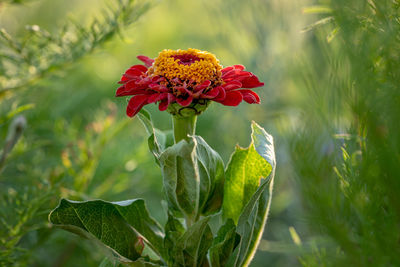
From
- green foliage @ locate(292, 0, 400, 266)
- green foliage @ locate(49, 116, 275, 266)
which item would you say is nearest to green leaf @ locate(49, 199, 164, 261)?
green foliage @ locate(49, 116, 275, 266)

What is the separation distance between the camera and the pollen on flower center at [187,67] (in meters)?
0.44

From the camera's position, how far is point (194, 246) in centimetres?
44

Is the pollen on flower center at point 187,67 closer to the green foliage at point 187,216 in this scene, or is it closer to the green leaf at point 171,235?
the green foliage at point 187,216

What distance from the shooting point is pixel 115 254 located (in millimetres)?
452

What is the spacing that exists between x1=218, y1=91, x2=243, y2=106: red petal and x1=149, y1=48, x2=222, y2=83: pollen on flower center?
1.4 inches

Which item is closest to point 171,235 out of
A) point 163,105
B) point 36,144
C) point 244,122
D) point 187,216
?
point 187,216

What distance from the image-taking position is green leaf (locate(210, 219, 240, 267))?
17.9 inches

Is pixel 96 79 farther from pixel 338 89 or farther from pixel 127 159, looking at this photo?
pixel 338 89

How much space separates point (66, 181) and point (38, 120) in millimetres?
265

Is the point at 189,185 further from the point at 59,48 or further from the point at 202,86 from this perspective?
the point at 59,48

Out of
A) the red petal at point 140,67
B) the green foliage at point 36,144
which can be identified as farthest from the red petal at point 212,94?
the green foliage at point 36,144

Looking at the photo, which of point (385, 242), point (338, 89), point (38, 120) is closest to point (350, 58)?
point (338, 89)

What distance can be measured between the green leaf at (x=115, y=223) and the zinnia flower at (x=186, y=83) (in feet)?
0.40

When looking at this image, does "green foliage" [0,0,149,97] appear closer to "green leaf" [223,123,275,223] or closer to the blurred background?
the blurred background
